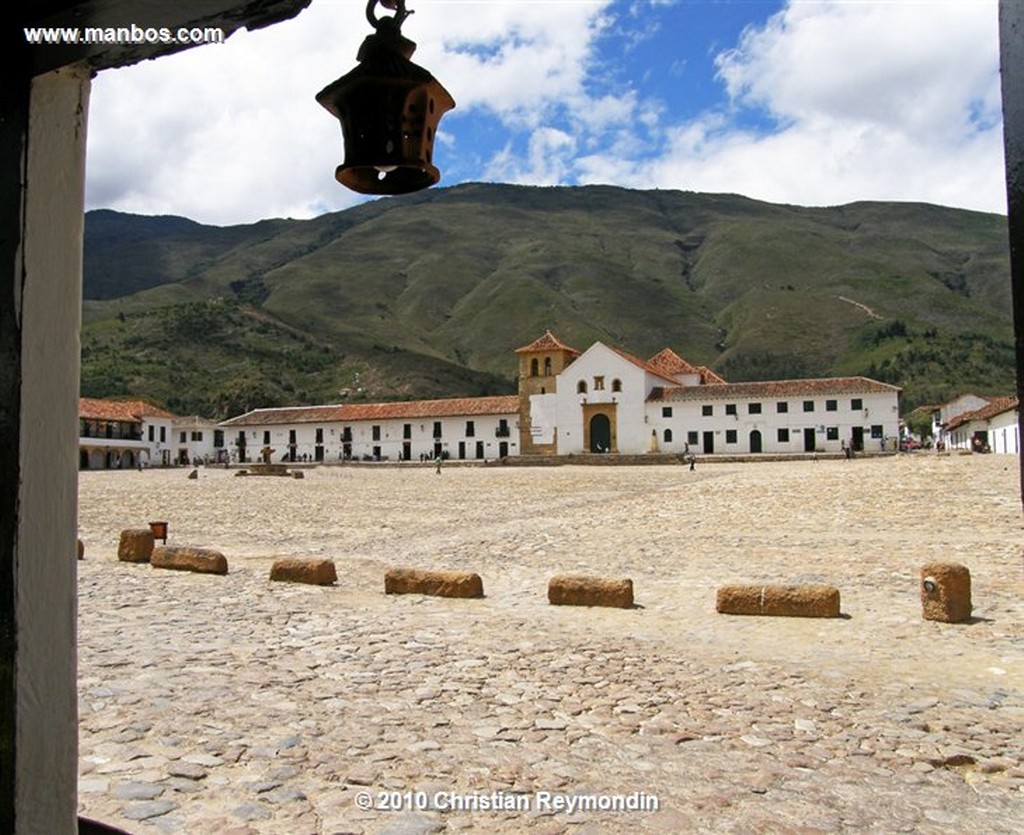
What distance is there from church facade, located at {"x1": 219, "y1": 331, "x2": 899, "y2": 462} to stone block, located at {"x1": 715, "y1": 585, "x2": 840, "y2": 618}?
48.3m

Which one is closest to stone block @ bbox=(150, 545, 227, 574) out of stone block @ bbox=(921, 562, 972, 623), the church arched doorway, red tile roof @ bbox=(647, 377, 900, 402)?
stone block @ bbox=(921, 562, 972, 623)

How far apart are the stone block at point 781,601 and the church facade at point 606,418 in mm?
48312

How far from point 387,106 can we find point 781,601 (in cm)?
639

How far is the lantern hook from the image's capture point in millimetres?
2527

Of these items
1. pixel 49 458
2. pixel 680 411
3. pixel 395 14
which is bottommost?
pixel 49 458

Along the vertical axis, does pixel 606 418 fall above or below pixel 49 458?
above

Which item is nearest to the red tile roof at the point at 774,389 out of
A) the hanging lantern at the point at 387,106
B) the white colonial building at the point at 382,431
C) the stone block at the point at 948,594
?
the white colonial building at the point at 382,431

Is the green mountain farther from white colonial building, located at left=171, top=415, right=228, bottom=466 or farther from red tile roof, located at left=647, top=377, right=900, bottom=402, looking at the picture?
red tile roof, located at left=647, top=377, right=900, bottom=402

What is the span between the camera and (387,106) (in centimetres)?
264

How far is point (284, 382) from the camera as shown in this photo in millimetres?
89250

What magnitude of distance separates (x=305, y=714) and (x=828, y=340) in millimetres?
105240

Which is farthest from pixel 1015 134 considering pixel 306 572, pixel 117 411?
pixel 117 411

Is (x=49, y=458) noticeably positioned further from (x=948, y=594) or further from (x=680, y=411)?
(x=680, y=411)

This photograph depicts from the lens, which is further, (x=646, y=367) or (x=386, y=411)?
(x=386, y=411)
